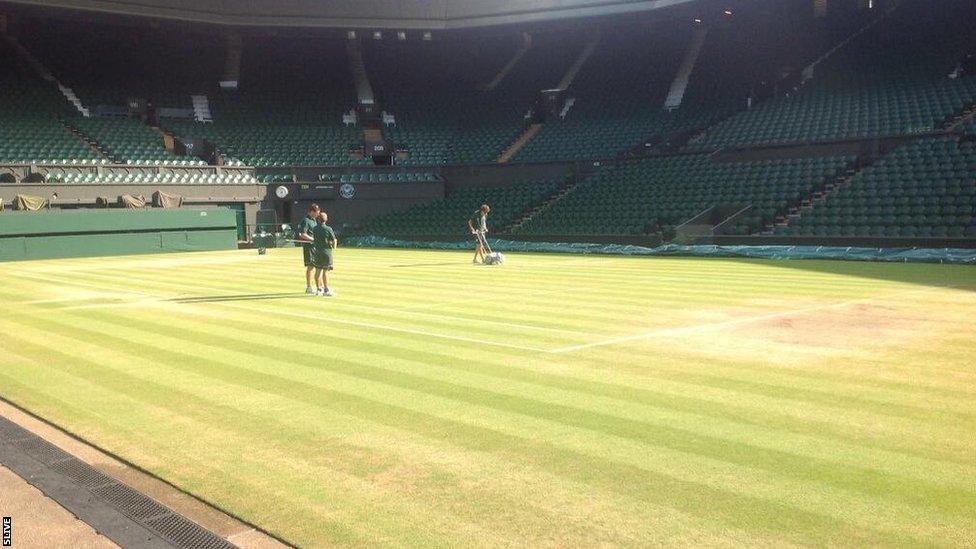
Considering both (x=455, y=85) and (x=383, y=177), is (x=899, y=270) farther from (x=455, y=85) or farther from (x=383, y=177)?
(x=455, y=85)

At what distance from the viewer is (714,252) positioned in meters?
28.5

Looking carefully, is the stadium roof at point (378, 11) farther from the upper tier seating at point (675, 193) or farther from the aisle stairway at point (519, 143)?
the upper tier seating at point (675, 193)

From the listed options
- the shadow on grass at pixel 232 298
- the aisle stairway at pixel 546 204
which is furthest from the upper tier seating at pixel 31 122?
the shadow on grass at pixel 232 298

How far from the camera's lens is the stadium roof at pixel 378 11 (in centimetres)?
4378

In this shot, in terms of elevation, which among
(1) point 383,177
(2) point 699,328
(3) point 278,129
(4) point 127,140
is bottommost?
(2) point 699,328

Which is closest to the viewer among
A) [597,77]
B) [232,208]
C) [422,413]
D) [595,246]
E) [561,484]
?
[561,484]

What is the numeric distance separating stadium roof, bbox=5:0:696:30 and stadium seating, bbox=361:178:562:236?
33.5 feet

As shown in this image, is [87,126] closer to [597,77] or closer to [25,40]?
[25,40]

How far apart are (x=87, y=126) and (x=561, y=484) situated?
44771 mm

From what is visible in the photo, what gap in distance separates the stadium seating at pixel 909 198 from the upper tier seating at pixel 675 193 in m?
1.80

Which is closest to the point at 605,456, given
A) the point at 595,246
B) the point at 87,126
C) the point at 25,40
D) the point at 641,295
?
the point at 641,295

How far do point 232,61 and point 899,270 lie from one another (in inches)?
1728

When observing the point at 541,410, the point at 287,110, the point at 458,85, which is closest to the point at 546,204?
the point at 458,85

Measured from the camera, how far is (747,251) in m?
27.7
